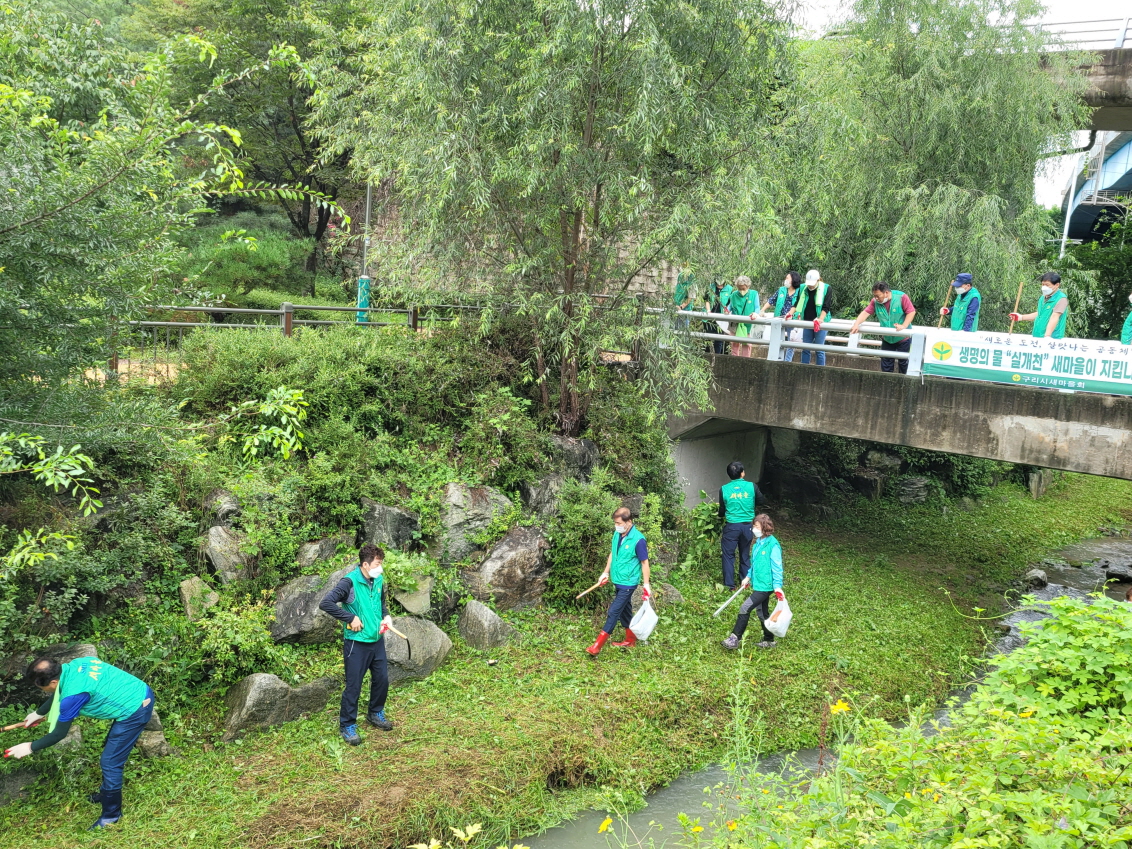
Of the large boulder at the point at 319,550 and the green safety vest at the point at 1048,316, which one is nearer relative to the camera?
the large boulder at the point at 319,550

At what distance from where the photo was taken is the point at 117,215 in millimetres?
7078

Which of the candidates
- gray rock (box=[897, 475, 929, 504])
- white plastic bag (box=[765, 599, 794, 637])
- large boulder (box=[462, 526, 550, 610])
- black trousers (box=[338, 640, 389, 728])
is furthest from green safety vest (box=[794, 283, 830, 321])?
black trousers (box=[338, 640, 389, 728])

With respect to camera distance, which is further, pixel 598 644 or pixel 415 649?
pixel 598 644

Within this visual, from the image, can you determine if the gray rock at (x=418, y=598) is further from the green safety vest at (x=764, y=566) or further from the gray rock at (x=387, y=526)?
the green safety vest at (x=764, y=566)

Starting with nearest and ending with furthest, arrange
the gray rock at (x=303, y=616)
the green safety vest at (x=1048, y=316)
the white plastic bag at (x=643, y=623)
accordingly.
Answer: the gray rock at (x=303, y=616)
the white plastic bag at (x=643, y=623)
the green safety vest at (x=1048, y=316)

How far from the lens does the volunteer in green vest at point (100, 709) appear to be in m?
6.03

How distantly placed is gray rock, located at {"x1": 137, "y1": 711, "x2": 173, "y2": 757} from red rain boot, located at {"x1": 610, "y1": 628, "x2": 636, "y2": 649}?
4697 millimetres

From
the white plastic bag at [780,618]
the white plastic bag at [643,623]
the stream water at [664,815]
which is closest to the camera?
the stream water at [664,815]

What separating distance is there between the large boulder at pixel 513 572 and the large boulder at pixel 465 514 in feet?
0.88

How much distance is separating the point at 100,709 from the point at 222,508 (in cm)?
302

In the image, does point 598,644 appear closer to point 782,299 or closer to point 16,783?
point 16,783

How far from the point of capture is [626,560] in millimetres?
9102

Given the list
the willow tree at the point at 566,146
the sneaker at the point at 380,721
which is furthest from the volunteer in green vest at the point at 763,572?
the sneaker at the point at 380,721

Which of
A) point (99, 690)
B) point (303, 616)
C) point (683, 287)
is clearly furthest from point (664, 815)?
point (683, 287)
